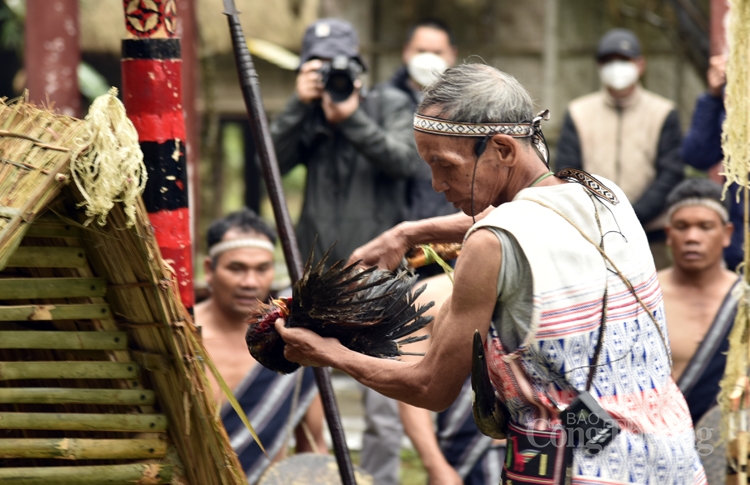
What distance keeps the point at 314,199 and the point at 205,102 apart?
294 centimetres

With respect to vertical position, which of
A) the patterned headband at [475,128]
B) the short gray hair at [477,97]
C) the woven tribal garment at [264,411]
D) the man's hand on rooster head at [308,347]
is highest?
the short gray hair at [477,97]

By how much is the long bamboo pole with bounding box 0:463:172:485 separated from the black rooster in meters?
0.44

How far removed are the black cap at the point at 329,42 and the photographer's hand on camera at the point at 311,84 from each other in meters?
0.07

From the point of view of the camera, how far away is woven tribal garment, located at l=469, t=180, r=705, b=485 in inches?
81.0

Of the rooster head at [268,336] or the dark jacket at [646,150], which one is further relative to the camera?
the dark jacket at [646,150]

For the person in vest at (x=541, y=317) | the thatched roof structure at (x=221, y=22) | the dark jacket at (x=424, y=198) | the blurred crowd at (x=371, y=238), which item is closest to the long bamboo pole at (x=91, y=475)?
the person in vest at (x=541, y=317)

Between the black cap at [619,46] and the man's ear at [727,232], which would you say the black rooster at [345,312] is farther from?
the black cap at [619,46]

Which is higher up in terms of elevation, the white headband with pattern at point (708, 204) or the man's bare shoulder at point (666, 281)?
the white headband with pattern at point (708, 204)

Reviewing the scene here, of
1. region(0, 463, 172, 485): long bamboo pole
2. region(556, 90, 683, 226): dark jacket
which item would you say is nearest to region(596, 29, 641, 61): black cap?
region(556, 90, 683, 226): dark jacket

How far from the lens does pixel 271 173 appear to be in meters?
2.85

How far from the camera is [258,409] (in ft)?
13.9

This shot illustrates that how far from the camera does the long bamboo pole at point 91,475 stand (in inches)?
97.0

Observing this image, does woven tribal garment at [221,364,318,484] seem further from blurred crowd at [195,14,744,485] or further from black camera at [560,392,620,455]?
black camera at [560,392,620,455]

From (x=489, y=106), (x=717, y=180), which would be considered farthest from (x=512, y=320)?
(x=717, y=180)
